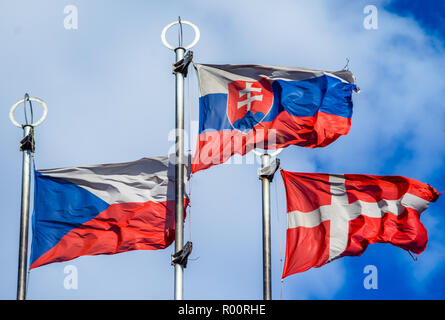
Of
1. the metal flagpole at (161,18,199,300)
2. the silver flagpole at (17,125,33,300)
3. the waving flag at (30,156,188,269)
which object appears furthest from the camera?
the waving flag at (30,156,188,269)

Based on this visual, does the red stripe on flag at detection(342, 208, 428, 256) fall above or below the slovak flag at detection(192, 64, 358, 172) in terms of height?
below

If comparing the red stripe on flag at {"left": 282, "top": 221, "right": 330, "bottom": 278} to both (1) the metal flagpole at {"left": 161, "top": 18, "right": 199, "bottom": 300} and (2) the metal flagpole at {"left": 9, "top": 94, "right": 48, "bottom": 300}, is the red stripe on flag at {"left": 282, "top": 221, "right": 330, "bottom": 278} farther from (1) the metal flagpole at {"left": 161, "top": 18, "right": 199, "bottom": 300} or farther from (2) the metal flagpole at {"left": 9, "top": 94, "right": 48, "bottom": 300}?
(2) the metal flagpole at {"left": 9, "top": 94, "right": 48, "bottom": 300}

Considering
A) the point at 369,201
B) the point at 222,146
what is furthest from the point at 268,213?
the point at 369,201

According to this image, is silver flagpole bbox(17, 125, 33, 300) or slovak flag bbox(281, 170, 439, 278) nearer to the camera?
silver flagpole bbox(17, 125, 33, 300)

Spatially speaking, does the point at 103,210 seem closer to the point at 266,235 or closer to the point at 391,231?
the point at 266,235

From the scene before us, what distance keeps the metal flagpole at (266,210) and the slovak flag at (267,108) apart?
1.61 m

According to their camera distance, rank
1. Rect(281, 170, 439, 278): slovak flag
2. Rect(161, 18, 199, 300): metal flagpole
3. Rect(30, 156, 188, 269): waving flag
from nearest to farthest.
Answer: Rect(161, 18, 199, 300): metal flagpole, Rect(281, 170, 439, 278): slovak flag, Rect(30, 156, 188, 269): waving flag

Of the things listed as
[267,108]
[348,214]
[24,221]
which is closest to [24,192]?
[24,221]

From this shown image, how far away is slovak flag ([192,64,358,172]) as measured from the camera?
37.2 metres

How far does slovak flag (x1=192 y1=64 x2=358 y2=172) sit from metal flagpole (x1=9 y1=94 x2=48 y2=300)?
208 inches

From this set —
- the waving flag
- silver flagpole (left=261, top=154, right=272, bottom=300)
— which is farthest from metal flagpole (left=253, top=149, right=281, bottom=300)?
the waving flag

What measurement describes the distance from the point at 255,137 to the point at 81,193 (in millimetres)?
6710

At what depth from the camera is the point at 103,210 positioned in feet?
131
